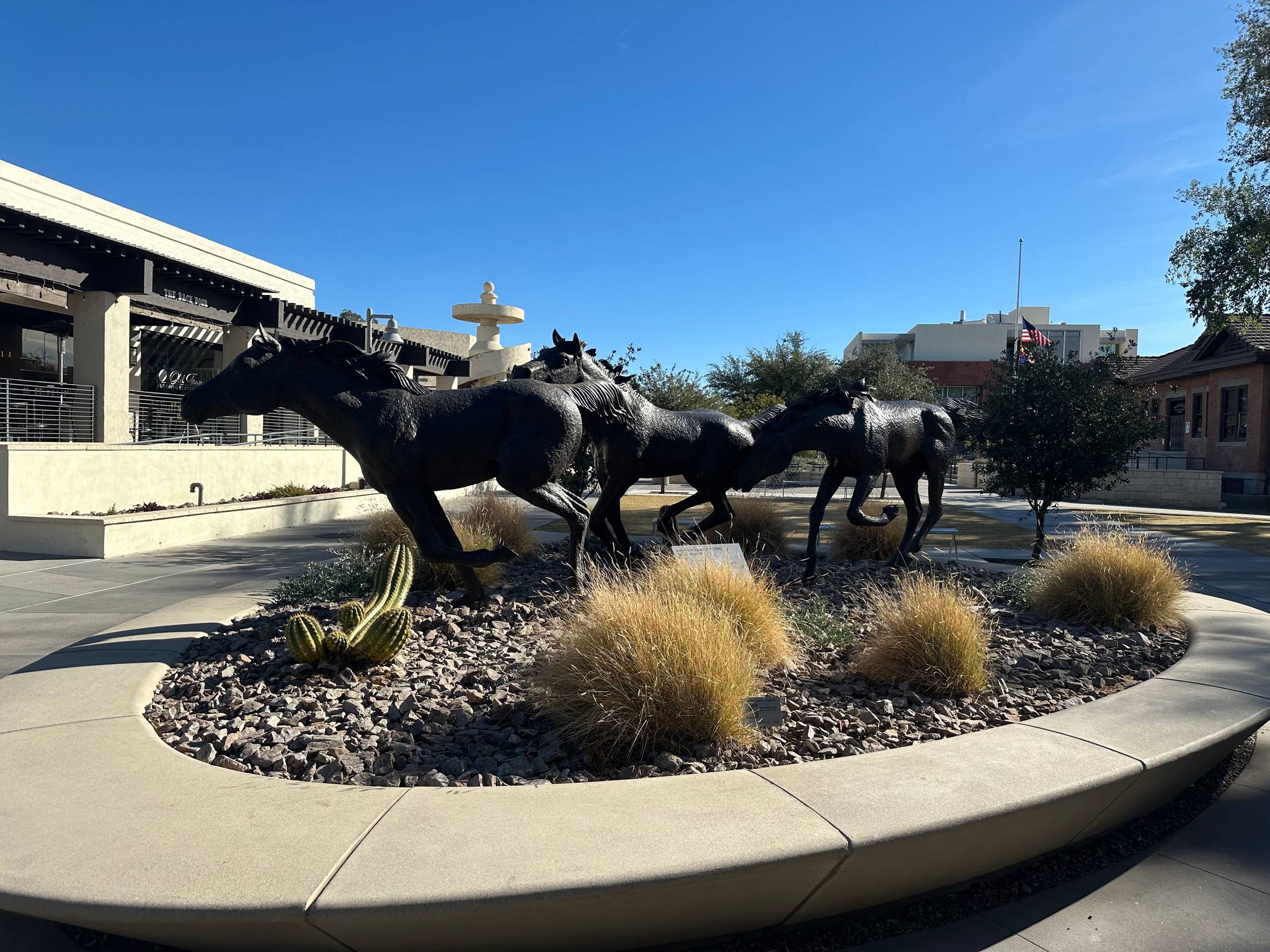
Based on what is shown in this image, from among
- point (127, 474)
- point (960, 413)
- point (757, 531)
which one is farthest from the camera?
point (127, 474)

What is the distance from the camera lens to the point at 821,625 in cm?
590

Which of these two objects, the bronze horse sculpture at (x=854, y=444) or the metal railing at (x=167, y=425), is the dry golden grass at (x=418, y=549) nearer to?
the bronze horse sculpture at (x=854, y=444)

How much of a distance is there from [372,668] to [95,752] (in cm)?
164

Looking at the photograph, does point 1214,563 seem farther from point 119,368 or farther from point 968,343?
point 968,343

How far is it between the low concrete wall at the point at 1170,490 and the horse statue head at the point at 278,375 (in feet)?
87.1

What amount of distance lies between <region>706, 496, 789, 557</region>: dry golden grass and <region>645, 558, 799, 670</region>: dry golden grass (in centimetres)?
389

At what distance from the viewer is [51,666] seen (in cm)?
485

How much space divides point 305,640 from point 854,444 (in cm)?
553

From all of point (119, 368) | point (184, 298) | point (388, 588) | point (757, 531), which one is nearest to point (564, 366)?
point (388, 588)

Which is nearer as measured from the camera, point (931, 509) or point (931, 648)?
point (931, 648)

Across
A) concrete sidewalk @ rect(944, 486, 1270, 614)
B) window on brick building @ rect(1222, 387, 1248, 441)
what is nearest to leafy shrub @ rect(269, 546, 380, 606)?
concrete sidewalk @ rect(944, 486, 1270, 614)

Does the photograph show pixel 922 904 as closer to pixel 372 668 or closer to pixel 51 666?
pixel 372 668

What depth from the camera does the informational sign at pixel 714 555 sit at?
233 inches

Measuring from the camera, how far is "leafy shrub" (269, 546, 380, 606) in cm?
698
